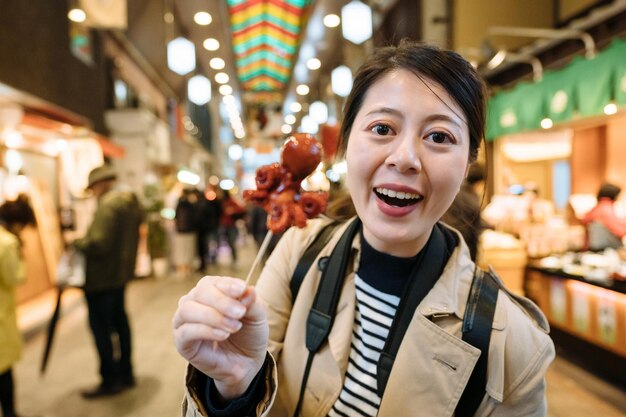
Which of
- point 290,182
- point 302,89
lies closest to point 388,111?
point 290,182

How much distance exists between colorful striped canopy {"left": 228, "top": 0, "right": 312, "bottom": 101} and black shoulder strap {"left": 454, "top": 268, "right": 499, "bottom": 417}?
34.7 feet

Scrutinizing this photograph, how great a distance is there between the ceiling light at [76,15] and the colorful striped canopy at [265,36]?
3159 millimetres

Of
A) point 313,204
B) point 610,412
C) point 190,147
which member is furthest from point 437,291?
point 190,147

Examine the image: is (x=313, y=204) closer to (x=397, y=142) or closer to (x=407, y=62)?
(x=397, y=142)

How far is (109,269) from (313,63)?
44.1 ft

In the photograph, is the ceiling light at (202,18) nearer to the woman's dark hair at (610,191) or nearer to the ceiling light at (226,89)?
the ceiling light at (226,89)

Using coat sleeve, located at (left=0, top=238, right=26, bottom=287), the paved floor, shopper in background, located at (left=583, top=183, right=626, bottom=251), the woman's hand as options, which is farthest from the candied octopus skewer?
shopper in background, located at (left=583, top=183, right=626, bottom=251)

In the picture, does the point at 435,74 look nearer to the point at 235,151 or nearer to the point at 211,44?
the point at 211,44

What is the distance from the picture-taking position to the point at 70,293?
25.3 ft

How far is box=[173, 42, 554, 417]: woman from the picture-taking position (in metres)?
1.06

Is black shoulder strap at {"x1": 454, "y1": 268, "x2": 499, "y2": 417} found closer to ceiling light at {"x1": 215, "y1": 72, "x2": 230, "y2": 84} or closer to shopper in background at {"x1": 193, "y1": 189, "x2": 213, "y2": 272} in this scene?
shopper in background at {"x1": 193, "y1": 189, "x2": 213, "y2": 272}

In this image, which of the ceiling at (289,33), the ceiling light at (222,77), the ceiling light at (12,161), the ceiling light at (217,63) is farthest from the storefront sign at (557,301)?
the ceiling light at (222,77)

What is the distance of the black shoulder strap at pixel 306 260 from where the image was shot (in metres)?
1.37

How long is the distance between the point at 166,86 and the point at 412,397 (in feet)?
59.1
